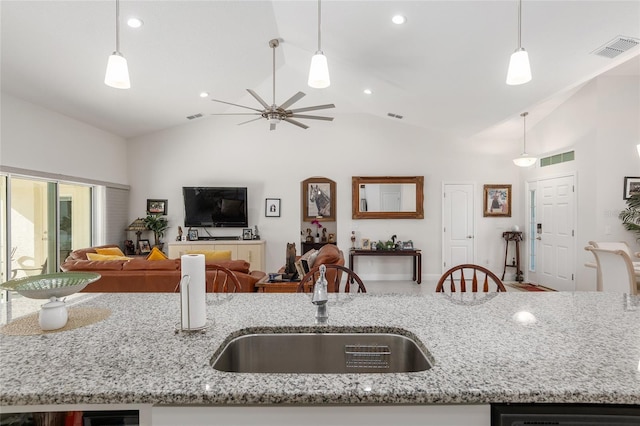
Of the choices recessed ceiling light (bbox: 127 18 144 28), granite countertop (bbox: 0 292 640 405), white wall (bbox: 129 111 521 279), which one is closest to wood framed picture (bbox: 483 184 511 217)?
white wall (bbox: 129 111 521 279)

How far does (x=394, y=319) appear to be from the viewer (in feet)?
4.43

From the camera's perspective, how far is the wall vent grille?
5084 millimetres

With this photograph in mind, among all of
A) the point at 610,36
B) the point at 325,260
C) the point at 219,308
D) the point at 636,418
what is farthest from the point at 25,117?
the point at 610,36

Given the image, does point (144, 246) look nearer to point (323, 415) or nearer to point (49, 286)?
point (49, 286)

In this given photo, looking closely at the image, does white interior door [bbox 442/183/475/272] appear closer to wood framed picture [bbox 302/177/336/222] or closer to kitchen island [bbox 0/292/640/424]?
wood framed picture [bbox 302/177/336/222]

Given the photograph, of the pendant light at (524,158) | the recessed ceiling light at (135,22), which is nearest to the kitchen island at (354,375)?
the recessed ceiling light at (135,22)

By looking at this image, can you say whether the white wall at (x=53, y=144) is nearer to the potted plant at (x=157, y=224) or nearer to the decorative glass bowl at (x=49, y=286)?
the potted plant at (x=157, y=224)

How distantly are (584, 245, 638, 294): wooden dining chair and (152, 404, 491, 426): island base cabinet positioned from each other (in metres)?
3.63

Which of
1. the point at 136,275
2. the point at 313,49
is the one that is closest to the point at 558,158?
the point at 313,49

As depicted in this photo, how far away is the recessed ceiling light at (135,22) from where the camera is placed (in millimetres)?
3197

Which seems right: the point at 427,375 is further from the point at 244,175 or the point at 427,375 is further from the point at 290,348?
the point at 244,175

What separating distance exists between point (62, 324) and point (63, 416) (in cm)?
43

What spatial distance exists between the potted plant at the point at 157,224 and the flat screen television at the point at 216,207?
419mm

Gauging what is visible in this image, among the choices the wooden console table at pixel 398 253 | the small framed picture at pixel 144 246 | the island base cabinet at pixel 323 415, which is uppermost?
the island base cabinet at pixel 323 415
